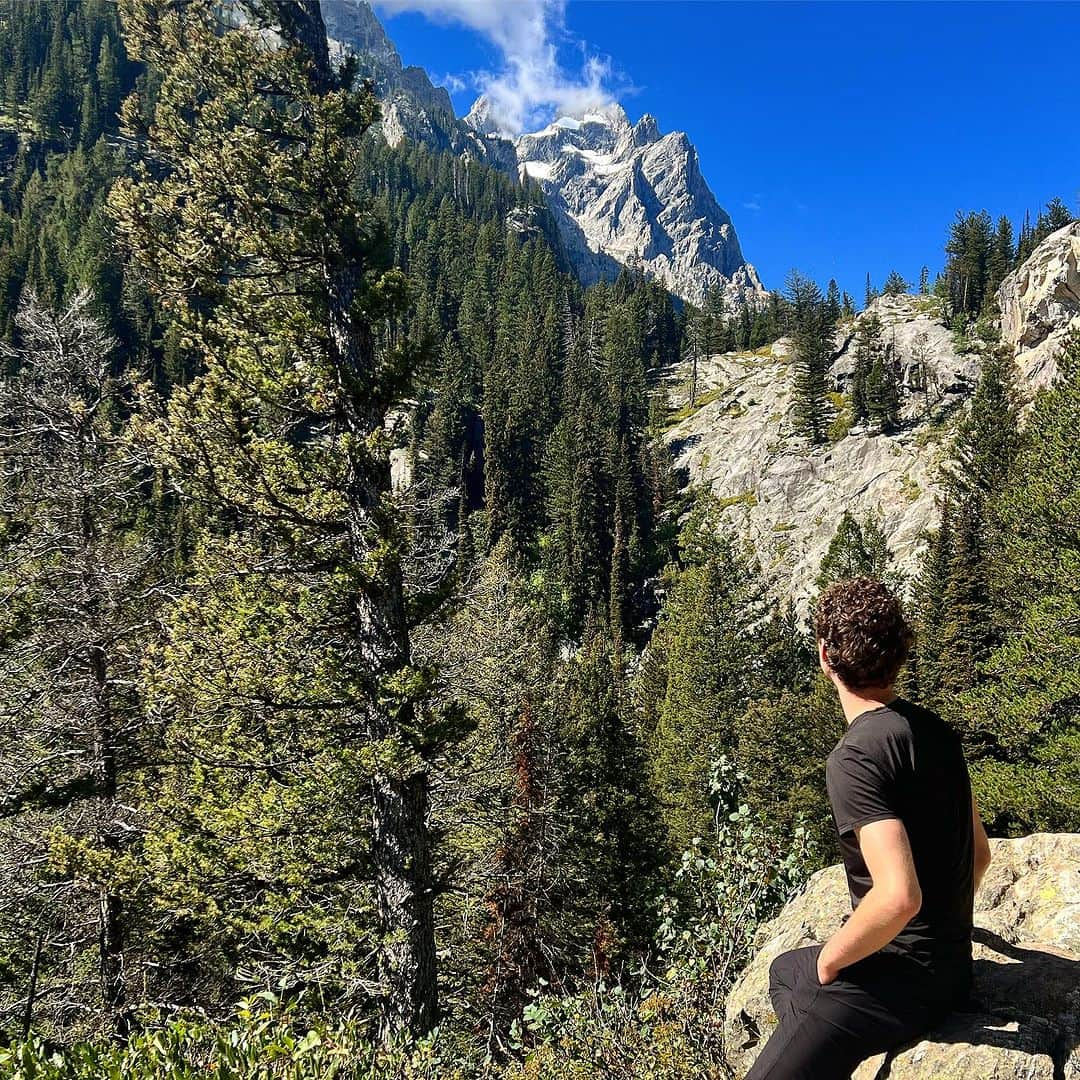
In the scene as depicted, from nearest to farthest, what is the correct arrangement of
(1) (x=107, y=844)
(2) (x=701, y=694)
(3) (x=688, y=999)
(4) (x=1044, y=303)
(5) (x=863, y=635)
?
(5) (x=863, y=635)
(3) (x=688, y=999)
(1) (x=107, y=844)
(2) (x=701, y=694)
(4) (x=1044, y=303)

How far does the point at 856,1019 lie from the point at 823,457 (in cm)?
6854

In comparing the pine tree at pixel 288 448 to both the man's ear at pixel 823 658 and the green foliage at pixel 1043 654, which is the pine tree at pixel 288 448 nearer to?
the man's ear at pixel 823 658

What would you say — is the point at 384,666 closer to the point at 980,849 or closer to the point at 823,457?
the point at 980,849

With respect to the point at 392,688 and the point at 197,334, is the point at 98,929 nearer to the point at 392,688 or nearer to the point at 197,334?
the point at 392,688

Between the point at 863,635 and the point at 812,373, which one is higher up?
the point at 812,373

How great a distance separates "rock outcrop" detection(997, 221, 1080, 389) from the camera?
2153 inches

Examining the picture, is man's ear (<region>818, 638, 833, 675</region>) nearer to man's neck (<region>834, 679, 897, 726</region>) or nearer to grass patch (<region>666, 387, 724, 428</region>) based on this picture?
man's neck (<region>834, 679, 897, 726</region>)

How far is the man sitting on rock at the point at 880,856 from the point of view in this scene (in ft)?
7.82

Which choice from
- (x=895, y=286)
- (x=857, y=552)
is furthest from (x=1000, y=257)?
(x=857, y=552)

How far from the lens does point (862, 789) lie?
2393 millimetres

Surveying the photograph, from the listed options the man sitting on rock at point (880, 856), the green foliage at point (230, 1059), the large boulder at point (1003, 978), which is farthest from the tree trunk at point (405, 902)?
the man sitting on rock at point (880, 856)

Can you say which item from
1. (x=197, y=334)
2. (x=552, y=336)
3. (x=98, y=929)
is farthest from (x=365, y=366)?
(x=552, y=336)

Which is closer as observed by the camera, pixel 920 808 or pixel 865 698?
pixel 920 808

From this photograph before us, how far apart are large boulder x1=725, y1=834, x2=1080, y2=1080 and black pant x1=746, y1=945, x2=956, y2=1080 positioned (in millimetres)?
218
